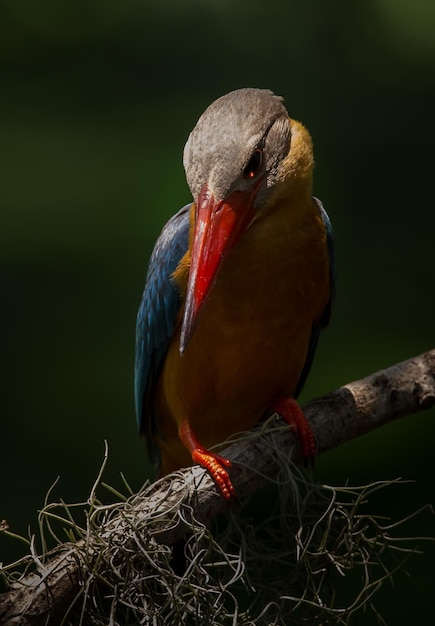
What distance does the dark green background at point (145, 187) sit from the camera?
2832 millimetres

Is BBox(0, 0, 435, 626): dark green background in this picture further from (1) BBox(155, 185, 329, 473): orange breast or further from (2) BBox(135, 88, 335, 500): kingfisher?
(1) BBox(155, 185, 329, 473): orange breast

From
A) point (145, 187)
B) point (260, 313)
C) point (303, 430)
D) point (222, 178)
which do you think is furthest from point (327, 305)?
point (145, 187)

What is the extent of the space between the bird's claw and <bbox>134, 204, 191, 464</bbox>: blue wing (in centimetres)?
36

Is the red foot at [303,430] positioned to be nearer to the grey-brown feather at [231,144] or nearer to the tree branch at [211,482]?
the tree branch at [211,482]

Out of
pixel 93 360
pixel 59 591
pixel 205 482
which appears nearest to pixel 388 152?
pixel 93 360

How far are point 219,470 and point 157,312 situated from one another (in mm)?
481

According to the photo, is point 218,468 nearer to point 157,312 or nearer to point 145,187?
point 157,312

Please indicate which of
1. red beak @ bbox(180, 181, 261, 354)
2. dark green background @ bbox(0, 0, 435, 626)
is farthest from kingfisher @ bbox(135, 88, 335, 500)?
dark green background @ bbox(0, 0, 435, 626)

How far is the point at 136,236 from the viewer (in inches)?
117

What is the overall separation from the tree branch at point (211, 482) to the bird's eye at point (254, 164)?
438mm

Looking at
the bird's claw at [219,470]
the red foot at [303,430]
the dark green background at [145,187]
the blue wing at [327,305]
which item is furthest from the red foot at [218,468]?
the dark green background at [145,187]

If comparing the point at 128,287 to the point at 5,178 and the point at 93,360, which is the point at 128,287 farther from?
the point at 5,178

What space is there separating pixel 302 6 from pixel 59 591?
92.1 inches

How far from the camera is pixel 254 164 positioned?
1.70 metres
